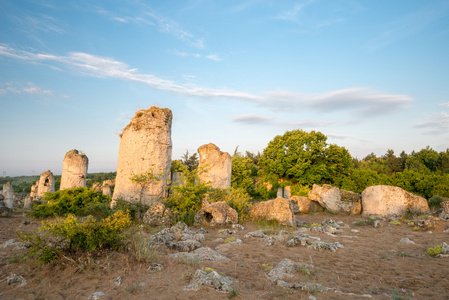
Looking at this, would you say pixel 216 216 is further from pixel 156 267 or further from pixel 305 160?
pixel 305 160

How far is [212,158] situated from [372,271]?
1173 centimetres

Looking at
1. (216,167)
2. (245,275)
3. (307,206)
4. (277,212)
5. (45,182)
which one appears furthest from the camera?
(45,182)

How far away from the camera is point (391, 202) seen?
13.5 m

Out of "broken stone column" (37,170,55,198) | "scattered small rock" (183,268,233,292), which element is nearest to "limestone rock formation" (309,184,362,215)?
"scattered small rock" (183,268,233,292)

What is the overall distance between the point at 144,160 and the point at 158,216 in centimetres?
310

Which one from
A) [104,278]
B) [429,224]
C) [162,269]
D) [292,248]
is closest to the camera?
[104,278]

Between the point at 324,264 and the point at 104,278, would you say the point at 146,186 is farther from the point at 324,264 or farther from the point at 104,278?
the point at 324,264

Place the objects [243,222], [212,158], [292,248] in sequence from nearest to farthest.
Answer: [292,248] → [243,222] → [212,158]

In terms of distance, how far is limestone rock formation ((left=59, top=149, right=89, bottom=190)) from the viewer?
52.2ft

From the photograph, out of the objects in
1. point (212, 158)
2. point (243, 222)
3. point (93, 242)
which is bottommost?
point (243, 222)

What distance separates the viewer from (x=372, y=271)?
489cm

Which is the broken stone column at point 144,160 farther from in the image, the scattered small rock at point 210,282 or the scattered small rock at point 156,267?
the scattered small rock at point 210,282

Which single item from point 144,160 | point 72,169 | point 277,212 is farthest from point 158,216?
point 72,169

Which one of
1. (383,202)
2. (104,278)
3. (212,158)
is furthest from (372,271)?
(212,158)
